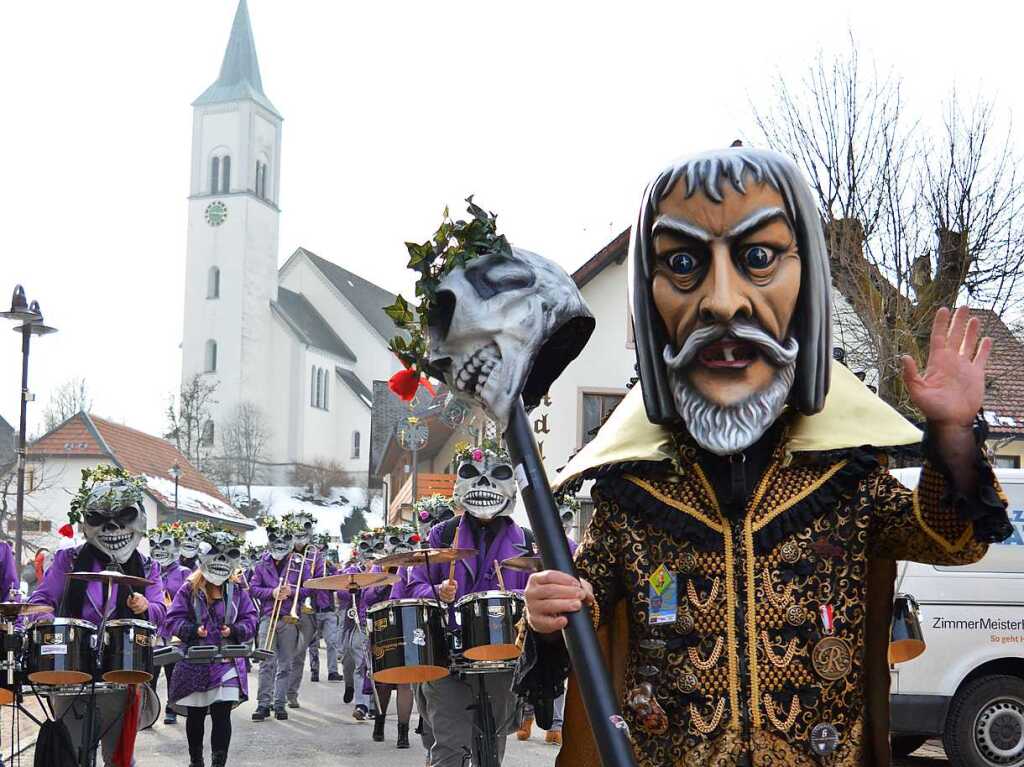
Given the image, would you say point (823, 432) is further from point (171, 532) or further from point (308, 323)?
point (308, 323)

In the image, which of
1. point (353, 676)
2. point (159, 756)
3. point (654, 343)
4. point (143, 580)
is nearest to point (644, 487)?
point (654, 343)

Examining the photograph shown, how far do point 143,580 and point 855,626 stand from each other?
6.48 m

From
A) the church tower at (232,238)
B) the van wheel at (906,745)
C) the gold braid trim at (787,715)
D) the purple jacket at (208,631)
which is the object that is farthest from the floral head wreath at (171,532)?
the church tower at (232,238)

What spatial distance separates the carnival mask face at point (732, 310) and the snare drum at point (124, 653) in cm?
622

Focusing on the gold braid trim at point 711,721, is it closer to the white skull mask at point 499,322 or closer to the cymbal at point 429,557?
the white skull mask at point 499,322

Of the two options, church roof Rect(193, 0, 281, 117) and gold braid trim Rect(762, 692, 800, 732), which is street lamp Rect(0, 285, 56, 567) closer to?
gold braid trim Rect(762, 692, 800, 732)

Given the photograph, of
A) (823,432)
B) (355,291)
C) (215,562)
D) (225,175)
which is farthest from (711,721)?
(355,291)

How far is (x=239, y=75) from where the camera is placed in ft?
293

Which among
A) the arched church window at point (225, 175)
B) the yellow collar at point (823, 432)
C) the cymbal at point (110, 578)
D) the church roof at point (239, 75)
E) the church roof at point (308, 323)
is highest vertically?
the church roof at point (239, 75)

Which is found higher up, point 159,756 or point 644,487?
point 644,487

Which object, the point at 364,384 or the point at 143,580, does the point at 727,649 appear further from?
the point at 364,384

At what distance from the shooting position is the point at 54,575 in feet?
29.7

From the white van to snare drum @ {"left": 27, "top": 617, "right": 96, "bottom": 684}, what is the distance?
5.68 metres

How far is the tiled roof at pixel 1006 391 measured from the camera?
844 inches
